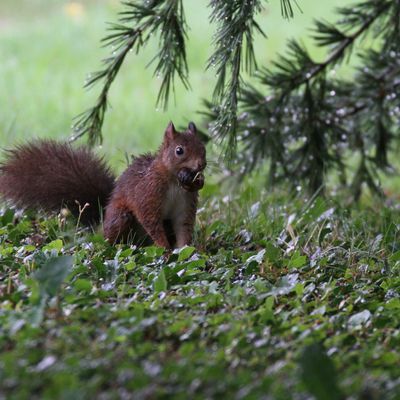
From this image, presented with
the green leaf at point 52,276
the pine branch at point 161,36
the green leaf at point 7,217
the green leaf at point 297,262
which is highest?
the pine branch at point 161,36

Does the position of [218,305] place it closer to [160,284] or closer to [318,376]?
[160,284]

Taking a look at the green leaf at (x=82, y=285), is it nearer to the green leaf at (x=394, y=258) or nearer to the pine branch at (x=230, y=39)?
the pine branch at (x=230, y=39)

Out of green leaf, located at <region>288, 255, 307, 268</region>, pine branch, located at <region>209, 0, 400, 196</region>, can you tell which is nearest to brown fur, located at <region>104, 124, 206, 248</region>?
green leaf, located at <region>288, 255, 307, 268</region>

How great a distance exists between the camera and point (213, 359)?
258 centimetres

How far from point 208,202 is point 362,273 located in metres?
1.60

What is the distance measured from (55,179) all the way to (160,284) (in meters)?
1.26

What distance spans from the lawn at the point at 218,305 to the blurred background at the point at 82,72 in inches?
66.8

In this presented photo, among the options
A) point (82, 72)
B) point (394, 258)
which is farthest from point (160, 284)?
point (82, 72)

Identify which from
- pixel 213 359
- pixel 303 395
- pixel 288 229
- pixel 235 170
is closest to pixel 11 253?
pixel 288 229

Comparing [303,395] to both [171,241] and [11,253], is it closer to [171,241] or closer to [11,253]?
[11,253]

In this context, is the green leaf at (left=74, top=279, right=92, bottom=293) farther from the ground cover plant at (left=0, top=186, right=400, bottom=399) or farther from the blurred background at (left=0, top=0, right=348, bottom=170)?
the blurred background at (left=0, top=0, right=348, bottom=170)

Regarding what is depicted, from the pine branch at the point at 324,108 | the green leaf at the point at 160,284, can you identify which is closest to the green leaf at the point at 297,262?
the green leaf at the point at 160,284

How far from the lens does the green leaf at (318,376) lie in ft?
7.29

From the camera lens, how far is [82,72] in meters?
10.9
